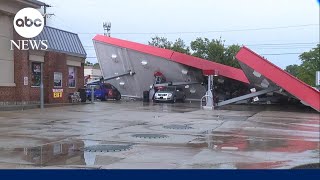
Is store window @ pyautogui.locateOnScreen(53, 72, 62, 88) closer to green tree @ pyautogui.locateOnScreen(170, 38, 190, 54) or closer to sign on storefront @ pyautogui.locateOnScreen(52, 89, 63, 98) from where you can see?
sign on storefront @ pyautogui.locateOnScreen(52, 89, 63, 98)

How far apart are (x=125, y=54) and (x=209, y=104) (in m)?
13.2

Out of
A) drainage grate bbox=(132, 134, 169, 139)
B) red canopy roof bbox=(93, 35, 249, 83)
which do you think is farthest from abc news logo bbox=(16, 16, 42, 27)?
drainage grate bbox=(132, 134, 169, 139)

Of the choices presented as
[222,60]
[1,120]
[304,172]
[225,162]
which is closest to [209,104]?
[1,120]

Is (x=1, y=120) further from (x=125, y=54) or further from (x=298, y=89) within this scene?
(x=125, y=54)

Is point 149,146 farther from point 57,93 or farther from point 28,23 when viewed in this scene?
point 57,93

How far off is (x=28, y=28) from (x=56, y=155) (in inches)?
698

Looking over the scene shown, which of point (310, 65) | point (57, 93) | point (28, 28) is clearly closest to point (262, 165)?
point (28, 28)

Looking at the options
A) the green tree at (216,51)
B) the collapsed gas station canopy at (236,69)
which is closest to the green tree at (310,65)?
the green tree at (216,51)

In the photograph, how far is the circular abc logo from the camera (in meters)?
23.7

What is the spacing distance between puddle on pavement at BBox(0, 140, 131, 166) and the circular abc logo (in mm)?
15347

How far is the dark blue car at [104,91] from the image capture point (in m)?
38.4

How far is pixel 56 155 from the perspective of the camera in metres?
8.68

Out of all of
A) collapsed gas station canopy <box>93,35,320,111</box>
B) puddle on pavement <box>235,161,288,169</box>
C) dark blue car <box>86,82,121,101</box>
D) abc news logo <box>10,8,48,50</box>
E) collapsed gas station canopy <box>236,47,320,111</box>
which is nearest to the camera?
puddle on pavement <box>235,161,288,169</box>

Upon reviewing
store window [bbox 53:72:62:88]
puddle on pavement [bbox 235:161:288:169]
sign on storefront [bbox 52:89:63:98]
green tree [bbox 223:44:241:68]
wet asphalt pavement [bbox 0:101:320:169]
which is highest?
green tree [bbox 223:44:241:68]
